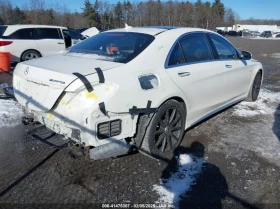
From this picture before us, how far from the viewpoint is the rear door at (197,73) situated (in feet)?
11.8

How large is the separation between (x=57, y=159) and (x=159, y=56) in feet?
6.22

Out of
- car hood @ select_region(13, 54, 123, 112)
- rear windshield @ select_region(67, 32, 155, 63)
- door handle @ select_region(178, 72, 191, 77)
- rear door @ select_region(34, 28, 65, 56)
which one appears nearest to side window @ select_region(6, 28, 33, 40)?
rear door @ select_region(34, 28, 65, 56)

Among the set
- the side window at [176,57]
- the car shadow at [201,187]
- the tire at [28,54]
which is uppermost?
the side window at [176,57]

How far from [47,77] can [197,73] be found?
6.79ft

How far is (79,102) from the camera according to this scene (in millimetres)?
2713

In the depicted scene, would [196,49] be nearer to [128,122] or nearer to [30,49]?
[128,122]

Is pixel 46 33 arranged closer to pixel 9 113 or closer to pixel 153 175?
pixel 9 113

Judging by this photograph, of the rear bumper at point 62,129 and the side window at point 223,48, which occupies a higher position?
the side window at point 223,48

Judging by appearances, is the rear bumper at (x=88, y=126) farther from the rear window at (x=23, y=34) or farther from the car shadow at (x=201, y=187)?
the rear window at (x=23, y=34)

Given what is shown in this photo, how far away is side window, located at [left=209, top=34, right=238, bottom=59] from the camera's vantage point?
4596 millimetres

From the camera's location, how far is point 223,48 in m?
4.80

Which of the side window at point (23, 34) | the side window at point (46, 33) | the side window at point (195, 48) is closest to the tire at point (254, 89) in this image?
the side window at point (195, 48)

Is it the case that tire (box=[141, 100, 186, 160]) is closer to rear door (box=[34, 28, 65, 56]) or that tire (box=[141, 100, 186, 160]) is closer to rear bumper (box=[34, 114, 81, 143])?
rear bumper (box=[34, 114, 81, 143])

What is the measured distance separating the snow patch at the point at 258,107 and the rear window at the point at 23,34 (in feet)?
27.5
